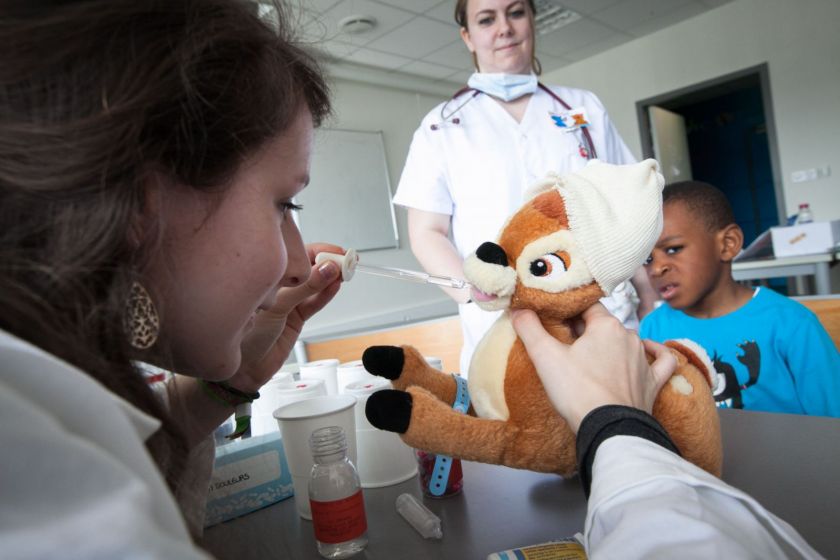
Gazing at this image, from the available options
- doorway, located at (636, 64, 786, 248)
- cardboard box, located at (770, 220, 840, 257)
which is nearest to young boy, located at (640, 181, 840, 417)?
cardboard box, located at (770, 220, 840, 257)

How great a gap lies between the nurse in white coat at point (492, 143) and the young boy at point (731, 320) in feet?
0.33

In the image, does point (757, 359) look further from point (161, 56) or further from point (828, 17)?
point (828, 17)

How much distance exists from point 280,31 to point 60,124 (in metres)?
0.27

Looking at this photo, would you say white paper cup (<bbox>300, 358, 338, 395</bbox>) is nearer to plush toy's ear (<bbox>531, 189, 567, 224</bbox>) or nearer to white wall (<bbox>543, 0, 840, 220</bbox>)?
plush toy's ear (<bbox>531, 189, 567, 224</bbox>)

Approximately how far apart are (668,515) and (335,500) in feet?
1.03

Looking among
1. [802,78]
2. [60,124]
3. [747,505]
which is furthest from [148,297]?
[802,78]

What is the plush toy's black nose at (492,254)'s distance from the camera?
569 millimetres

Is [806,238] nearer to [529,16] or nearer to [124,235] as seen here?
[529,16]

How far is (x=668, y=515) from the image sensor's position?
0.32 meters

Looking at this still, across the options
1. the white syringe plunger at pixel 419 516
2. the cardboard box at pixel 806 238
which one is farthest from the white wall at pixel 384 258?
the white syringe plunger at pixel 419 516

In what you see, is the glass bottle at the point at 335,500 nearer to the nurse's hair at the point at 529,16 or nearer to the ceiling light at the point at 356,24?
the nurse's hair at the point at 529,16

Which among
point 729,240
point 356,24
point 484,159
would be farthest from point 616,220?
point 356,24

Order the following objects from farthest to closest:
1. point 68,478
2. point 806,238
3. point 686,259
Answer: point 806,238 < point 686,259 < point 68,478

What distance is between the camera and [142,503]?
19 centimetres
